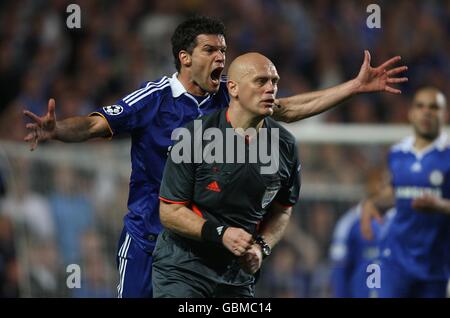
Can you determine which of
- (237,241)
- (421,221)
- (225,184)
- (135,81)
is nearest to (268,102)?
(225,184)

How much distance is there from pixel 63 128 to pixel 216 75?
38.0 inches

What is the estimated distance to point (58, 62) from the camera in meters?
12.2

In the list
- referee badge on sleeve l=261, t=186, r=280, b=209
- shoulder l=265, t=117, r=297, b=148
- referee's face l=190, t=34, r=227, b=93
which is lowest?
referee badge on sleeve l=261, t=186, r=280, b=209

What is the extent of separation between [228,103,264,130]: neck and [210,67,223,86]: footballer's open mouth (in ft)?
1.85

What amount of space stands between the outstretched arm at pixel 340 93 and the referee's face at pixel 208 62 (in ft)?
1.28

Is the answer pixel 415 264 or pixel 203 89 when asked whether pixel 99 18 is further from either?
pixel 203 89

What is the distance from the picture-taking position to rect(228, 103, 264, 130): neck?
5.39 meters

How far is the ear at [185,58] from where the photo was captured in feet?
19.9

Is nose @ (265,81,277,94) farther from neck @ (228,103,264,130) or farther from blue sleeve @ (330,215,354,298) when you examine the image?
blue sleeve @ (330,215,354,298)

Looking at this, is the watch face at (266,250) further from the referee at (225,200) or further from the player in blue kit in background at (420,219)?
the player in blue kit in background at (420,219)

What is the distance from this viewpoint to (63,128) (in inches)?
220

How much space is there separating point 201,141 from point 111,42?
24.6 feet

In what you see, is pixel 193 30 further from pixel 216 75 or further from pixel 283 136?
pixel 283 136

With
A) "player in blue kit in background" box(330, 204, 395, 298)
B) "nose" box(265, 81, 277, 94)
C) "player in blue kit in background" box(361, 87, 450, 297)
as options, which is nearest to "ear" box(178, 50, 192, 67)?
"nose" box(265, 81, 277, 94)
